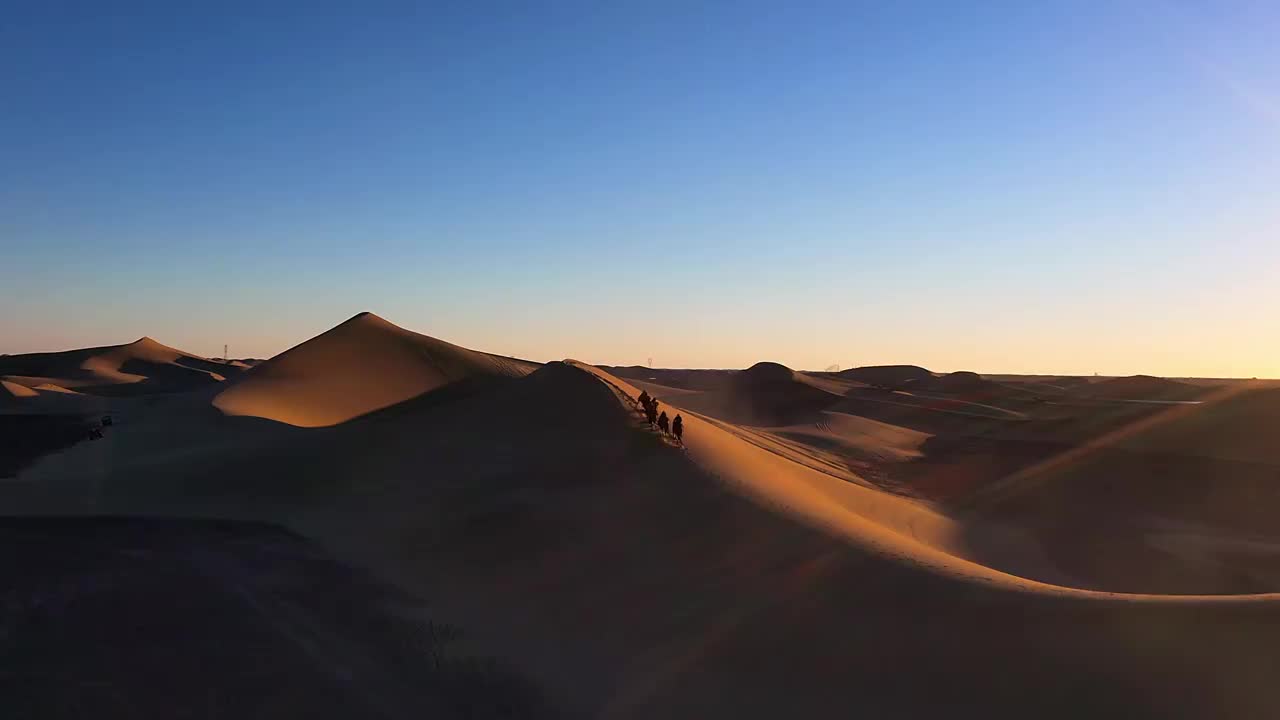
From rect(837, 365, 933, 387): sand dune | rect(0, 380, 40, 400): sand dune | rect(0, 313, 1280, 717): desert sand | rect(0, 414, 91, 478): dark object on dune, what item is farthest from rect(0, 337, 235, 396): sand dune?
rect(837, 365, 933, 387): sand dune

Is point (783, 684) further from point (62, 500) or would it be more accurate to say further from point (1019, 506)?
point (1019, 506)

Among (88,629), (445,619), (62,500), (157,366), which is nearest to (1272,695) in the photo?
(445,619)

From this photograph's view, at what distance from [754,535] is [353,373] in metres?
29.5

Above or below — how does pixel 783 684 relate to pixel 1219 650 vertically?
below

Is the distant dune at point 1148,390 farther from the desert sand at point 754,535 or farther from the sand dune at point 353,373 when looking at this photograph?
the sand dune at point 353,373

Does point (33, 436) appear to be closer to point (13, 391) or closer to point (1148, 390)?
point (13, 391)

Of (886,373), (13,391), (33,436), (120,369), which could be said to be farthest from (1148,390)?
(120,369)

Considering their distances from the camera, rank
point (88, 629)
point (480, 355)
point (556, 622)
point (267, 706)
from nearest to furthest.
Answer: point (267, 706)
point (88, 629)
point (556, 622)
point (480, 355)

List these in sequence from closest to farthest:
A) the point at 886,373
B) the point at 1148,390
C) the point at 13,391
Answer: the point at 13,391, the point at 1148,390, the point at 886,373

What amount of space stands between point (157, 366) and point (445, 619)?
95.6 m

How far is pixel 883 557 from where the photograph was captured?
10984 mm

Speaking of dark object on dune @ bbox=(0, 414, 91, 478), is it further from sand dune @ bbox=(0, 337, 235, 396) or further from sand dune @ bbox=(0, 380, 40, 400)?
sand dune @ bbox=(0, 337, 235, 396)

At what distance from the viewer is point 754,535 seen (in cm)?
1217

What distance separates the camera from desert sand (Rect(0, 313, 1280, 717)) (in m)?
7.82
